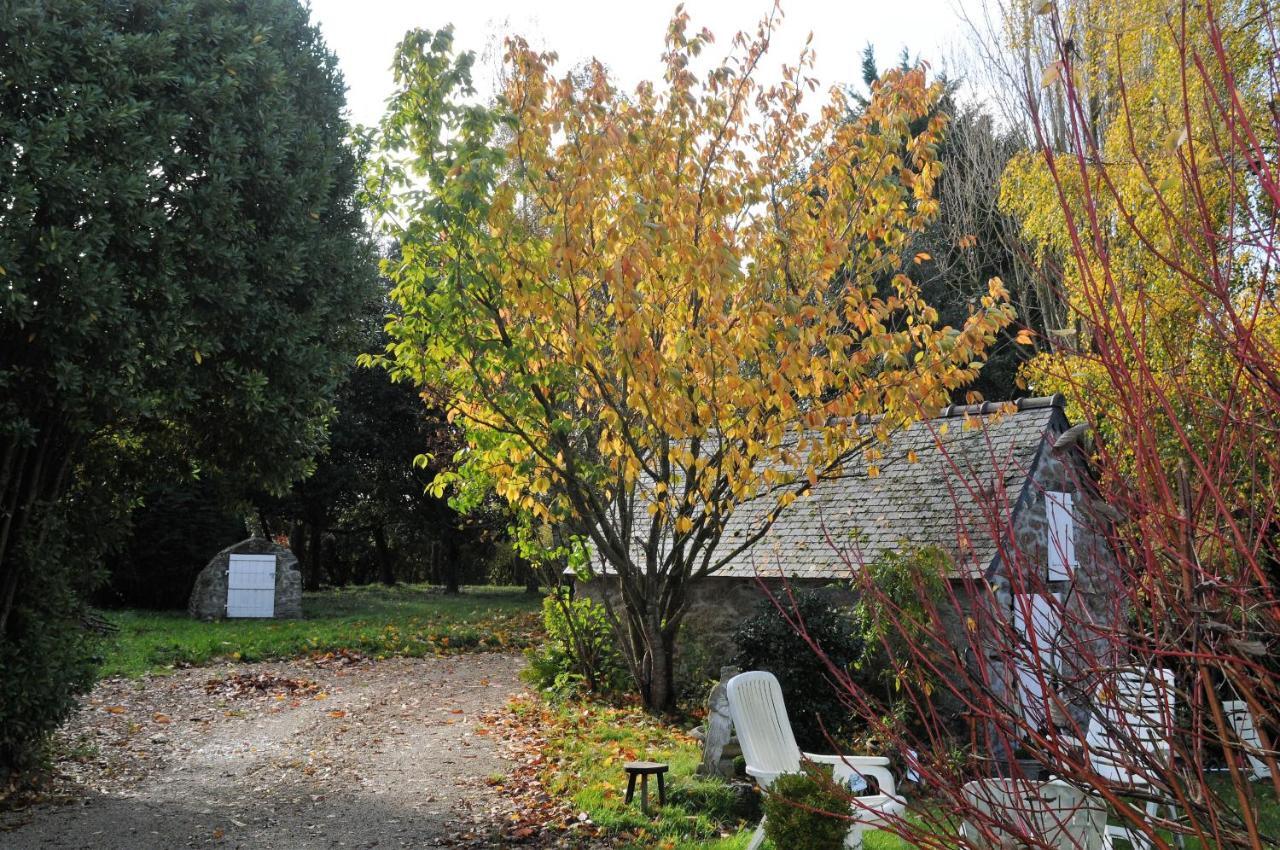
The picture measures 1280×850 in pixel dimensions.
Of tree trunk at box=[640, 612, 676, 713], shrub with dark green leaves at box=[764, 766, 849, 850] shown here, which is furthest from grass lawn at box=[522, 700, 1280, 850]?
shrub with dark green leaves at box=[764, 766, 849, 850]

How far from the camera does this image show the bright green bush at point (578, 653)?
13.0 m

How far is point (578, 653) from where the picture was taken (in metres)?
13.3

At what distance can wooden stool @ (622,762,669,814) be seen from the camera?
785 centimetres

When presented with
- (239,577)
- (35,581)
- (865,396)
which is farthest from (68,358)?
(239,577)

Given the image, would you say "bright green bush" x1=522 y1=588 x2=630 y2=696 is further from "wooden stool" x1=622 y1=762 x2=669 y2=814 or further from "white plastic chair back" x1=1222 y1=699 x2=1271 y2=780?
"white plastic chair back" x1=1222 y1=699 x2=1271 y2=780

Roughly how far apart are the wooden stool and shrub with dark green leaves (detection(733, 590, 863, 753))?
201 cm

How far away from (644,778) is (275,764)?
371 cm

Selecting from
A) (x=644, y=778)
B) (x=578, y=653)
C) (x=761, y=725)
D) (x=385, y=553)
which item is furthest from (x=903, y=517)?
(x=385, y=553)

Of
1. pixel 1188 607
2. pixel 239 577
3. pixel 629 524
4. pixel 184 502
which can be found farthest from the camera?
pixel 184 502

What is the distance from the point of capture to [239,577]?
64.1ft

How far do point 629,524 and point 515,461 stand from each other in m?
1.93

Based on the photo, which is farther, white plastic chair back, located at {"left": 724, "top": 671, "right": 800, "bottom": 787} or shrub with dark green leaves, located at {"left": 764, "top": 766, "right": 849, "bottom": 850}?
white plastic chair back, located at {"left": 724, "top": 671, "right": 800, "bottom": 787}

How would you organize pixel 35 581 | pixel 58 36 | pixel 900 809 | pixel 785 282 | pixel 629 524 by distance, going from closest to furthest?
pixel 58 36
pixel 900 809
pixel 35 581
pixel 785 282
pixel 629 524

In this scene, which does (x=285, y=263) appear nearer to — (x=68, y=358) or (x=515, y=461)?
(x=68, y=358)
